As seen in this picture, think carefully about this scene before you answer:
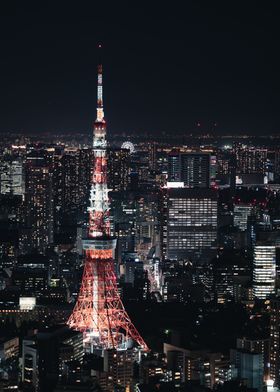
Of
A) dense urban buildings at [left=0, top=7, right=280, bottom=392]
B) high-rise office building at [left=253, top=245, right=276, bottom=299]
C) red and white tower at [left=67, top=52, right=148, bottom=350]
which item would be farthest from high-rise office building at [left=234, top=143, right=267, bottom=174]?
red and white tower at [left=67, top=52, right=148, bottom=350]

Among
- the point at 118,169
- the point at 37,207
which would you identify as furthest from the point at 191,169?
the point at 37,207

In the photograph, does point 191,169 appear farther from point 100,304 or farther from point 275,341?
point 275,341

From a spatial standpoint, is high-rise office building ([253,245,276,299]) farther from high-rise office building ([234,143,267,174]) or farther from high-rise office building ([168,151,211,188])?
high-rise office building ([234,143,267,174])

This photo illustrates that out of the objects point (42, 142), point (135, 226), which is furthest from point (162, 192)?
point (42, 142)

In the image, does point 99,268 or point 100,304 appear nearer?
point 100,304

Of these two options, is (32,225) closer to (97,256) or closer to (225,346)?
(97,256)

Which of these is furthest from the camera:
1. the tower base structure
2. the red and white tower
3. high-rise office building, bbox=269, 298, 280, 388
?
the red and white tower

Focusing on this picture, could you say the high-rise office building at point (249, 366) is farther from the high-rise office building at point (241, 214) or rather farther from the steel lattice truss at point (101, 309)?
the high-rise office building at point (241, 214)

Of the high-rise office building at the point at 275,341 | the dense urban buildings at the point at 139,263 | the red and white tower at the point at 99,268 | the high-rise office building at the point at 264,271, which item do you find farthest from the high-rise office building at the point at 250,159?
the high-rise office building at the point at 275,341
